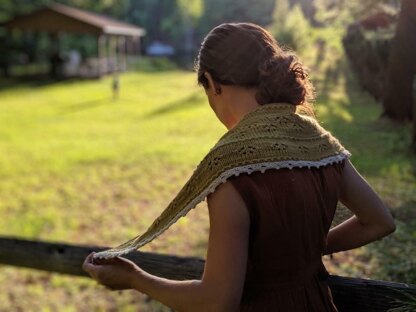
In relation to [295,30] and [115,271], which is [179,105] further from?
[115,271]

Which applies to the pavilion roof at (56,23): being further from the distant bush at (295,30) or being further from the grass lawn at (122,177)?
the grass lawn at (122,177)

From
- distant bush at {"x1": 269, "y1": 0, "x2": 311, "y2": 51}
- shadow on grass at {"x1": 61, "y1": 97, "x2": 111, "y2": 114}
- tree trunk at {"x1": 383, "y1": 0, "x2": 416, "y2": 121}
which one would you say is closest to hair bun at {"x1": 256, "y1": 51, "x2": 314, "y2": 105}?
tree trunk at {"x1": 383, "y1": 0, "x2": 416, "y2": 121}

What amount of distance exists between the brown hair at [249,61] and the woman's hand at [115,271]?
63 centimetres

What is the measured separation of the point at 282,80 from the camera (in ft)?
4.89

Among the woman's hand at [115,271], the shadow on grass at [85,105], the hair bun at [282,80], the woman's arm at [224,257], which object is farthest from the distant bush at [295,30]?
the woman's arm at [224,257]

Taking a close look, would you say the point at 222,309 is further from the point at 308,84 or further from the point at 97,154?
the point at 97,154

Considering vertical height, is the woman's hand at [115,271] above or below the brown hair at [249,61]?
below

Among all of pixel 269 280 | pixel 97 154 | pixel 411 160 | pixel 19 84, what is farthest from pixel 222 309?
pixel 19 84

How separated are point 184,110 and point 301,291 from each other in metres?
15.2

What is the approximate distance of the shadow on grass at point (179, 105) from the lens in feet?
54.0

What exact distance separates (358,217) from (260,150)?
538mm

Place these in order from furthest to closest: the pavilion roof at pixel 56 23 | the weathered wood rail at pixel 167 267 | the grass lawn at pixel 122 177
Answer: the pavilion roof at pixel 56 23 < the grass lawn at pixel 122 177 < the weathered wood rail at pixel 167 267

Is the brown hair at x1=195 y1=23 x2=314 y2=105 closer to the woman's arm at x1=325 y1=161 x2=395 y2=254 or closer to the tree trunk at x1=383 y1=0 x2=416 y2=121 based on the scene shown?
the woman's arm at x1=325 y1=161 x2=395 y2=254

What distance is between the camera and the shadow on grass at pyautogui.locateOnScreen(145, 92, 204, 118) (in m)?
16.5
